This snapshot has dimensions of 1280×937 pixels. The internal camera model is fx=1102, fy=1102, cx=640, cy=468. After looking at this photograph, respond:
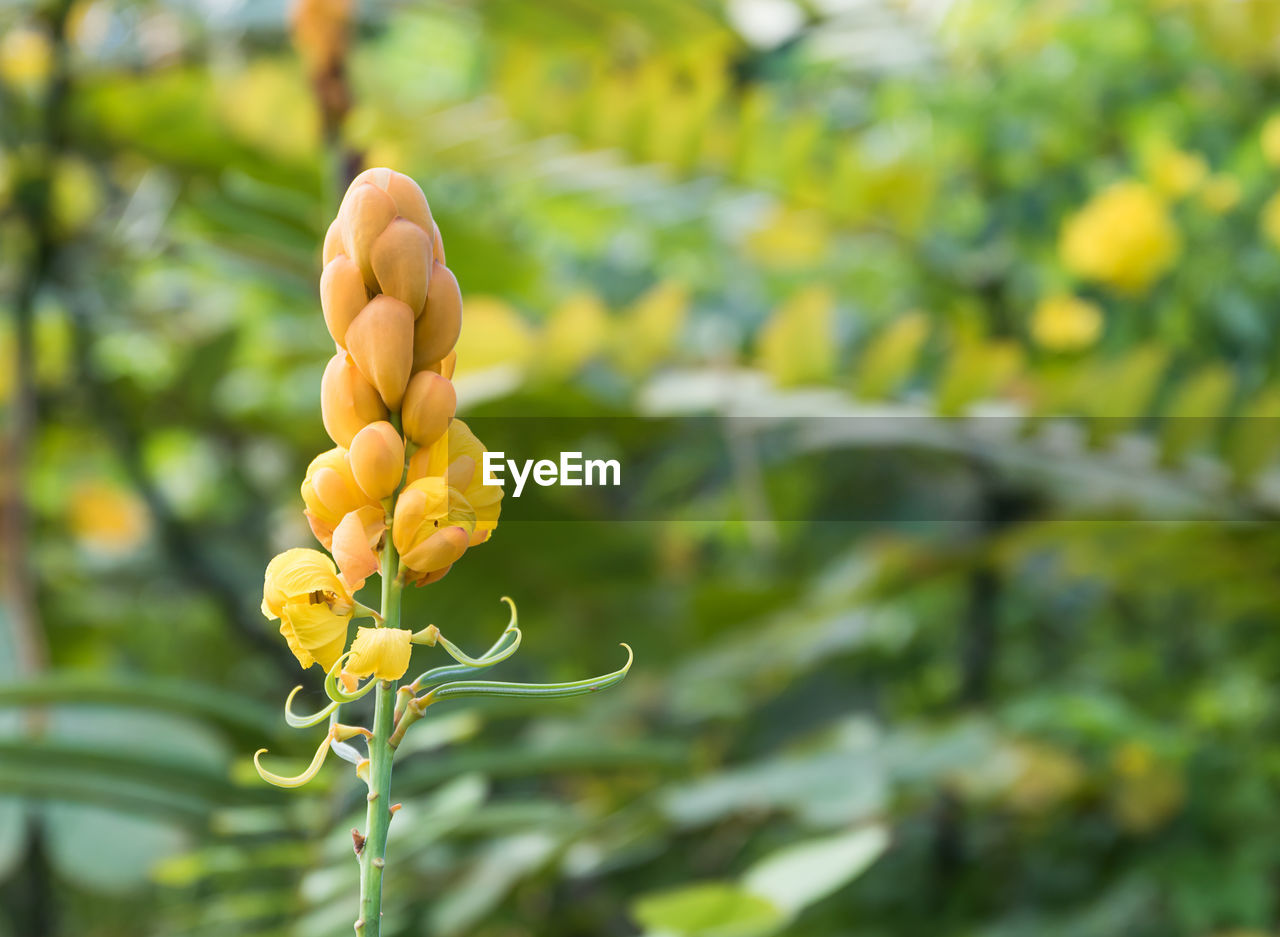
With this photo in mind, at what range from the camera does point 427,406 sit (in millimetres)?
122

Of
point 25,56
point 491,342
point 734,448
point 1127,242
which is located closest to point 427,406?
point 491,342

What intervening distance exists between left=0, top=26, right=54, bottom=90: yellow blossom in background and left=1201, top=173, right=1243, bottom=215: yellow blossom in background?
0.77m

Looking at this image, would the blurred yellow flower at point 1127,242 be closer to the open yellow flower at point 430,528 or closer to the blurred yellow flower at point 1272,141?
the blurred yellow flower at point 1272,141

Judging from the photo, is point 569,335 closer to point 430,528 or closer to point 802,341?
point 802,341

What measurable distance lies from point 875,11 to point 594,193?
274 mm

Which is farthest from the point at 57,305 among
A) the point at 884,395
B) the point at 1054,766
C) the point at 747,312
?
the point at 1054,766

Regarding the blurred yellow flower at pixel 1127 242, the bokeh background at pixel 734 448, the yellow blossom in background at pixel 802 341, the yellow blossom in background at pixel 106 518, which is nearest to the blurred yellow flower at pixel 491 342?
the bokeh background at pixel 734 448

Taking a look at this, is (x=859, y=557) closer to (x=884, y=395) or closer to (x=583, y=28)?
(x=884, y=395)

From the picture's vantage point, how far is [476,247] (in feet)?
1.94

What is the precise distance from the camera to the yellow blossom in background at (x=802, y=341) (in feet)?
1.80

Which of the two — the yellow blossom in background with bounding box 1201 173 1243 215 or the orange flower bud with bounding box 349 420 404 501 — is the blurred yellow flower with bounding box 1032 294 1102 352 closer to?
the yellow blossom in background with bounding box 1201 173 1243 215

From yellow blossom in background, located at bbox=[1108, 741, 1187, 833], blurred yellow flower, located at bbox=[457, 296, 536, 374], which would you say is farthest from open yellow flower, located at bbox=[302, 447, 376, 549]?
yellow blossom in background, located at bbox=[1108, 741, 1187, 833]

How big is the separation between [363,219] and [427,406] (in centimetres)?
2

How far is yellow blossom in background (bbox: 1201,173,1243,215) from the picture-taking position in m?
0.69
